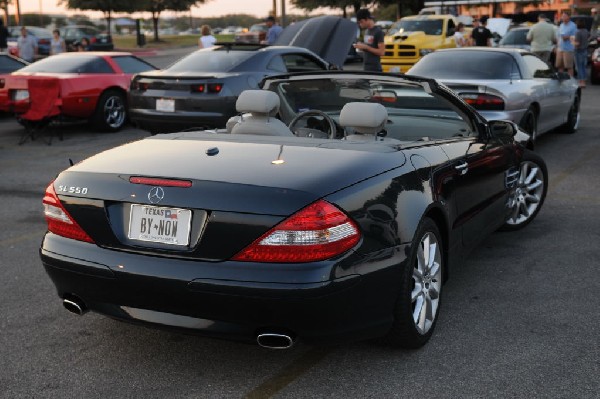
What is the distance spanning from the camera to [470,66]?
1012 centimetres

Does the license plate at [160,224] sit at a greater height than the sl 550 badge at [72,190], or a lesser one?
lesser

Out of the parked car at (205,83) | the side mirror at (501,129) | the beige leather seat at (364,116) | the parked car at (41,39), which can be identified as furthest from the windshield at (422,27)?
the beige leather seat at (364,116)

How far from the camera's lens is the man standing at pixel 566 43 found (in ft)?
64.6

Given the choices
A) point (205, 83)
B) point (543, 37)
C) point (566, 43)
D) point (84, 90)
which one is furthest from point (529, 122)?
point (566, 43)

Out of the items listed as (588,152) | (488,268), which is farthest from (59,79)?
(488,268)

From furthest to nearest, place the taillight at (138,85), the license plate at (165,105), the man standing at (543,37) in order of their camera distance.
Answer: the man standing at (543,37), the taillight at (138,85), the license plate at (165,105)

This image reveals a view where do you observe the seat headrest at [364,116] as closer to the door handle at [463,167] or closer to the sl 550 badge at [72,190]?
the door handle at [463,167]

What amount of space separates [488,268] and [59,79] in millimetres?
9189

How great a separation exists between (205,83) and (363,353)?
24.9ft

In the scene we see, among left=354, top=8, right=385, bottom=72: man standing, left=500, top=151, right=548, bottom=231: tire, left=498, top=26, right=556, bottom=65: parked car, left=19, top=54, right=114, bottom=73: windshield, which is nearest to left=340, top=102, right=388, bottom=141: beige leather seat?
left=500, top=151, right=548, bottom=231: tire

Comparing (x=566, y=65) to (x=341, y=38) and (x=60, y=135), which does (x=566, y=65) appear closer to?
(x=341, y=38)

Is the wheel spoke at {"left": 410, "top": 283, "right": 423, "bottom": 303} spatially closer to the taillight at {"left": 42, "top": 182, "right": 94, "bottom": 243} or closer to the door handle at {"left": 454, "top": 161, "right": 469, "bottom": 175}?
the door handle at {"left": 454, "top": 161, "right": 469, "bottom": 175}

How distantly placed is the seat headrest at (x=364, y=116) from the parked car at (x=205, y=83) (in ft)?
22.3

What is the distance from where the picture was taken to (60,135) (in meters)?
13.0
